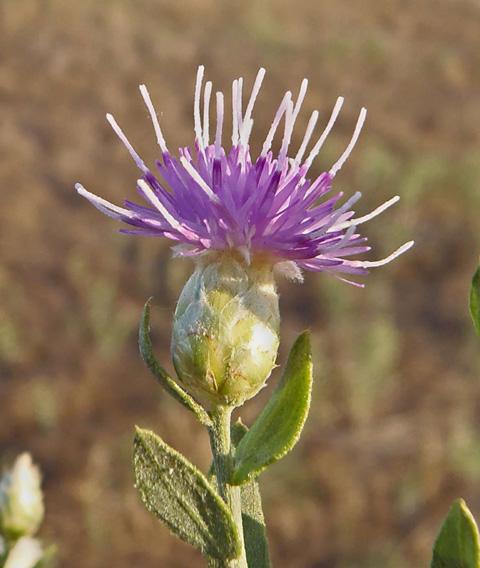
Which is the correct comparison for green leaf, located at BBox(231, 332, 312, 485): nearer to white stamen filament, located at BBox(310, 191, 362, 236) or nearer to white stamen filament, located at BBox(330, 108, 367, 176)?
white stamen filament, located at BBox(310, 191, 362, 236)

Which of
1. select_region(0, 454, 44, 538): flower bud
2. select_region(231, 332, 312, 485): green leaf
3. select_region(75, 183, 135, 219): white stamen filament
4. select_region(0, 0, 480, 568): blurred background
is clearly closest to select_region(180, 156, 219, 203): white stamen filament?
select_region(75, 183, 135, 219): white stamen filament

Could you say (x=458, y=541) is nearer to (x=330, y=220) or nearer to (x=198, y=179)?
(x=330, y=220)

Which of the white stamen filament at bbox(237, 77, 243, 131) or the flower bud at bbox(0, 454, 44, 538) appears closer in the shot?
the white stamen filament at bbox(237, 77, 243, 131)

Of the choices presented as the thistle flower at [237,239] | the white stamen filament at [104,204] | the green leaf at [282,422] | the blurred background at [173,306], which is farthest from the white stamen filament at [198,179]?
the blurred background at [173,306]

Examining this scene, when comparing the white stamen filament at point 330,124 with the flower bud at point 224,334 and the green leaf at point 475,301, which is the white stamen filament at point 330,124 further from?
the green leaf at point 475,301

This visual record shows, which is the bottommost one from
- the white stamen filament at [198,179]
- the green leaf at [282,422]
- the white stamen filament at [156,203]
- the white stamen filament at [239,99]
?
the green leaf at [282,422]

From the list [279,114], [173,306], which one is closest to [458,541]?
[279,114]

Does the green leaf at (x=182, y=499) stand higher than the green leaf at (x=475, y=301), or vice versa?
the green leaf at (x=475, y=301)
